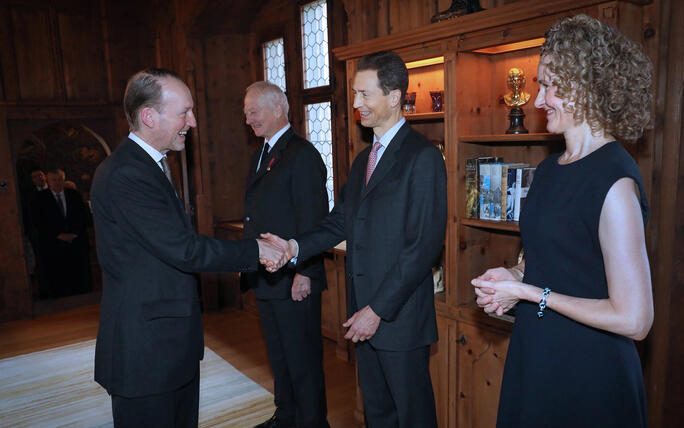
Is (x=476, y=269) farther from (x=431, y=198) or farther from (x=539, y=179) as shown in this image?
(x=539, y=179)

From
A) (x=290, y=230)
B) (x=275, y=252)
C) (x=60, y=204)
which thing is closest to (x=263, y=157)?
(x=290, y=230)

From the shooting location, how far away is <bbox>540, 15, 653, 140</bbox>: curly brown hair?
1479mm

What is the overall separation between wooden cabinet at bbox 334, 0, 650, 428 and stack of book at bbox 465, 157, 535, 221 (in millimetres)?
50

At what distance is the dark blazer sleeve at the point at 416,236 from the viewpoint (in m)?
2.08

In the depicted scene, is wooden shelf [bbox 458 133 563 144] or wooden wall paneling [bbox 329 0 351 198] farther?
wooden wall paneling [bbox 329 0 351 198]

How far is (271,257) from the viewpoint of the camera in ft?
7.91

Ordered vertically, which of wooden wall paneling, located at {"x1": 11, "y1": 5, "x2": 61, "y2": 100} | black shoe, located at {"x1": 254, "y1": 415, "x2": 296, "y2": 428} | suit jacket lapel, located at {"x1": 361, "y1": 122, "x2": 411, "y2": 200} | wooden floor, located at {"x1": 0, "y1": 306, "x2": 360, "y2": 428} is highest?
wooden wall paneling, located at {"x1": 11, "y1": 5, "x2": 61, "y2": 100}

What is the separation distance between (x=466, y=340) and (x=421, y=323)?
70 cm

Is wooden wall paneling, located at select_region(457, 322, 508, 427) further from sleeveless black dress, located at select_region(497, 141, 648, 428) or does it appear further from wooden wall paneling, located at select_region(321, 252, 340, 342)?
wooden wall paneling, located at select_region(321, 252, 340, 342)

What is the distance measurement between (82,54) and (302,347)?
4785mm

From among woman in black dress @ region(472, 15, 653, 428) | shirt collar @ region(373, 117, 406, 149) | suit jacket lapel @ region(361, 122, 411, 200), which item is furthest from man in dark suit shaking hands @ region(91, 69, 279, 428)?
woman in black dress @ region(472, 15, 653, 428)

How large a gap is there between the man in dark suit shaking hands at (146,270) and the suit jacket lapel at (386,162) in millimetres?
725

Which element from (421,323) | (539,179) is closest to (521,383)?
(421,323)

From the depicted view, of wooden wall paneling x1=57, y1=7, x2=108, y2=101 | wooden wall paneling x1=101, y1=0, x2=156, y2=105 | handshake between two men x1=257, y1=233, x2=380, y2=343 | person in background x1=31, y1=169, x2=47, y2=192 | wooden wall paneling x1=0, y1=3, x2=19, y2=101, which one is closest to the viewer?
handshake between two men x1=257, y1=233, x2=380, y2=343
